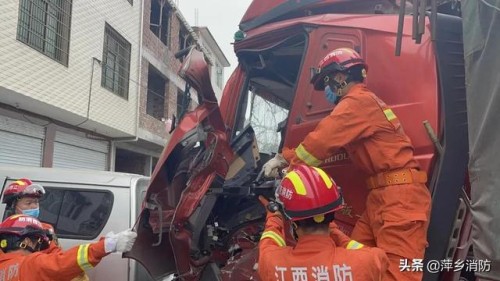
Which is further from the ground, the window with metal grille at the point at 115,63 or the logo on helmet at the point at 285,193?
the window with metal grille at the point at 115,63

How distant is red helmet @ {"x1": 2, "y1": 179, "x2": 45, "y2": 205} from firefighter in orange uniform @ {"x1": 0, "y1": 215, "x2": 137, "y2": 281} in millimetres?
875

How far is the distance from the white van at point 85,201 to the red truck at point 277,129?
0.80 m

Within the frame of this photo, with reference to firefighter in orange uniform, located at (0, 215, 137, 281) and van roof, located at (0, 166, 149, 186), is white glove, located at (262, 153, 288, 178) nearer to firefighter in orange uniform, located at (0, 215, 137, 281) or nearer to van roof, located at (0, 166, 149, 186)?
firefighter in orange uniform, located at (0, 215, 137, 281)

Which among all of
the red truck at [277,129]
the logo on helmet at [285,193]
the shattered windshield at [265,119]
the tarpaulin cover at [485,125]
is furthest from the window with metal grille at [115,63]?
the tarpaulin cover at [485,125]

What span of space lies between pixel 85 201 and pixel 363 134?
2.58 meters

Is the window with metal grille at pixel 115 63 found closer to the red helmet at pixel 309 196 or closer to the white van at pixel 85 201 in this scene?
the white van at pixel 85 201

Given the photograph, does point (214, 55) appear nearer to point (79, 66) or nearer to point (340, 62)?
point (79, 66)

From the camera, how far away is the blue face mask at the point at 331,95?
263 centimetres

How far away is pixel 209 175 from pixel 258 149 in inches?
23.4

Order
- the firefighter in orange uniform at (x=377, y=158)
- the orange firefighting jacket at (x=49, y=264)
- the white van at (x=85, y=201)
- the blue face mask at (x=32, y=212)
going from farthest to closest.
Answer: the white van at (x=85, y=201), the blue face mask at (x=32, y=212), the orange firefighting jacket at (x=49, y=264), the firefighter in orange uniform at (x=377, y=158)

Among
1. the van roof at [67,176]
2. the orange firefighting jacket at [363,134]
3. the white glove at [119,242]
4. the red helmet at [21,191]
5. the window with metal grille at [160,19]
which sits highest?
the window with metal grille at [160,19]

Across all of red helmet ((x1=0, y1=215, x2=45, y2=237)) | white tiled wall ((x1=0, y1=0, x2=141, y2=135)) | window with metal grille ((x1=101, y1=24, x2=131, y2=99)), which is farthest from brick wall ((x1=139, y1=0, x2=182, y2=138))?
red helmet ((x1=0, y1=215, x2=45, y2=237))

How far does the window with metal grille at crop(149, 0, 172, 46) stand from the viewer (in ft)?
59.9

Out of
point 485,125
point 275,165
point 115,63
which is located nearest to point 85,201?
point 275,165
